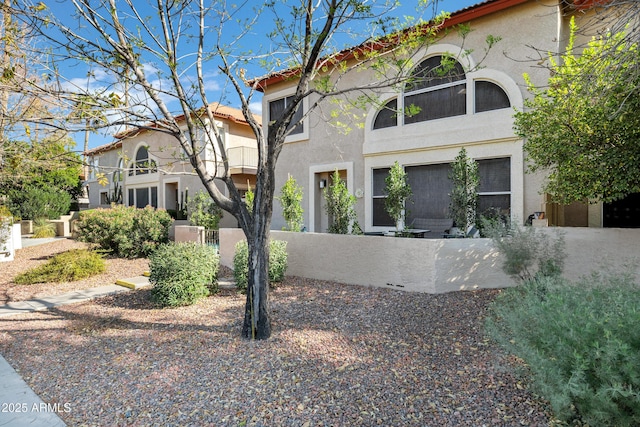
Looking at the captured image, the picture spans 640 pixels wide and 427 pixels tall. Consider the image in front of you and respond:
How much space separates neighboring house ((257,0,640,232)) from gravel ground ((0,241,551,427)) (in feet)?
13.7

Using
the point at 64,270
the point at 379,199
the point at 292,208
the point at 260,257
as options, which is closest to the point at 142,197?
the point at 64,270

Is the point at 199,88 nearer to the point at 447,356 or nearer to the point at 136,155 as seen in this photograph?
the point at 447,356

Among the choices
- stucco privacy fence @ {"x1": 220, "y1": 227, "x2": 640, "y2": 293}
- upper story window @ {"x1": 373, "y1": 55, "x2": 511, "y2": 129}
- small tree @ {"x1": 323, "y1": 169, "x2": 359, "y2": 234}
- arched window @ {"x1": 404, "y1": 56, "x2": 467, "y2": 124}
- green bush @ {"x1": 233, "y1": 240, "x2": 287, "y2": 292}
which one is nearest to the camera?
stucco privacy fence @ {"x1": 220, "y1": 227, "x2": 640, "y2": 293}

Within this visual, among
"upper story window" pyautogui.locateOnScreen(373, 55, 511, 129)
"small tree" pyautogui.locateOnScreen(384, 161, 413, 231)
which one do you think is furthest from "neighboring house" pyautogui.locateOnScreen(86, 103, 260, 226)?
"small tree" pyautogui.locateOnScreen(384, 161, 413, 231)

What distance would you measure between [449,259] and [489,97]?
5.05m

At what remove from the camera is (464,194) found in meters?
8.02

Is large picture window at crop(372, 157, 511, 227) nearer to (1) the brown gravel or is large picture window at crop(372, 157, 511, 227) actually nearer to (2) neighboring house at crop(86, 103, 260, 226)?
(2) neighboring house at crop(86, 103, 260, 226)

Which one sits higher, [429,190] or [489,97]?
[489,97]

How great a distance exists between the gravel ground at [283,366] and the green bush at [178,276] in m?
0.24

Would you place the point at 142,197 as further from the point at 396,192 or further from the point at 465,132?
the point at 465,132

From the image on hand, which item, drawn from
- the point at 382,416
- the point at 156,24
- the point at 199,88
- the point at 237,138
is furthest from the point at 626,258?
the point at 237,138

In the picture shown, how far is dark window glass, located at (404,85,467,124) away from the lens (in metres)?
9.84

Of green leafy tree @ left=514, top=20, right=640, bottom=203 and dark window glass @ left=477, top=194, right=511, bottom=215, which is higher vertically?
green leafy tree @ left=514, top=20, right=640, bottom=203

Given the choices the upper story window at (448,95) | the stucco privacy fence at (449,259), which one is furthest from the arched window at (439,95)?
the stucco privacy fence at (449,259)
